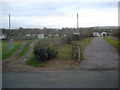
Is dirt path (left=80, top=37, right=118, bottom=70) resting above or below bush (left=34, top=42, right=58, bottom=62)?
below

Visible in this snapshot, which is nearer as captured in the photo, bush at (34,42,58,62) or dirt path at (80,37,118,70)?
dirt path at (80,37,118,70)

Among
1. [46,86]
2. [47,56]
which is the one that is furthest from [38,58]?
[46,86]

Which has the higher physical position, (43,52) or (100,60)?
(43,52)

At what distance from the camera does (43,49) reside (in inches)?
481

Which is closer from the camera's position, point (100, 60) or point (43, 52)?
point (43, 52)

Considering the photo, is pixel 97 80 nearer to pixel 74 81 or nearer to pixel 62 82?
pixel 74 81

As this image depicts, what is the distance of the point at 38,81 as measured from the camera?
6.86 m

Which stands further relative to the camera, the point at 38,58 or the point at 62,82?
the point at 38,58

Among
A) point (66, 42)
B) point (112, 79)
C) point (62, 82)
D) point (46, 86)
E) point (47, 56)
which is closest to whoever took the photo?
point (46, 86)

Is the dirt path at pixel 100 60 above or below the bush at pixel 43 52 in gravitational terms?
below

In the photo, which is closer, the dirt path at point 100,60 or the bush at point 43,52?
the dirt path at point 100,60

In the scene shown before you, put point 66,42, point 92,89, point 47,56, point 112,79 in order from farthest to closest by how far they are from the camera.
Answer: point 66,42 → point 47,56 → point 112,79 → point 92,89

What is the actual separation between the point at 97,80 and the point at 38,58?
6282mm

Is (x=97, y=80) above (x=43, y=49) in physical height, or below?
below
